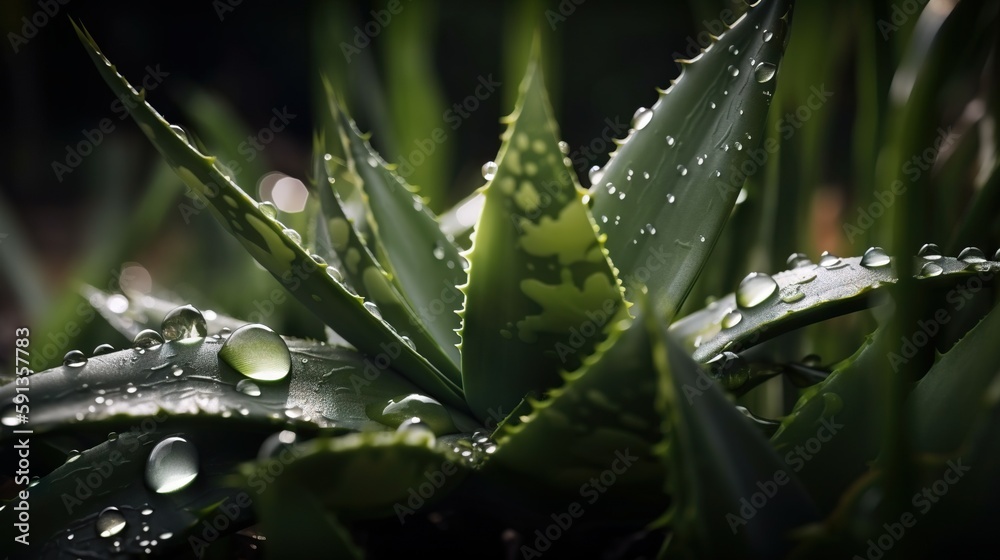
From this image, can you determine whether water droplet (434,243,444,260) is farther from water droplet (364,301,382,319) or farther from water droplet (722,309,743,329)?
water droplet (722,309,743,329)

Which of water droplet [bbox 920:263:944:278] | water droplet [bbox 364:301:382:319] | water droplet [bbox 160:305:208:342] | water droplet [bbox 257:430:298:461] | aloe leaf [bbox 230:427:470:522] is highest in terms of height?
water droplet [bbox 160:305:208:342]

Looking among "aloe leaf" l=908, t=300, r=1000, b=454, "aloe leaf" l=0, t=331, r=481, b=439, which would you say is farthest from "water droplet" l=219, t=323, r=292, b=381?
"aloe leaf" l=908, t=300, r=1000, b=454

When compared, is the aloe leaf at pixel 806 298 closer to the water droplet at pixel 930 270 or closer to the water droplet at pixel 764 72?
the water droplet at pixel 930 270

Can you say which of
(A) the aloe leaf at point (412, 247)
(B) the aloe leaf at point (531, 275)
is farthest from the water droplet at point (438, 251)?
(B) the aloe leaf at point (531, 275)

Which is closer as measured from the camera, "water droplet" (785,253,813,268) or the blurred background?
"water droplet" (785,253,813,268)

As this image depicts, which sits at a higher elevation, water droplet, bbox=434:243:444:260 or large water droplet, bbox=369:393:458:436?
water droplet, bbox=434:243:444:260

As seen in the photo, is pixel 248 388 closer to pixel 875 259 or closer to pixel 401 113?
pixel 875 259

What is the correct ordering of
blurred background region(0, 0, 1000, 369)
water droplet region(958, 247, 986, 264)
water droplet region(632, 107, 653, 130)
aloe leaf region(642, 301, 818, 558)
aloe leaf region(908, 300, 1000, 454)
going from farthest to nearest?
blurred background region(0, 0, 1000, 369), water droplet region(632, 107, 653, 130), water droplet region(958, 247, 986, 264), aloe leaf region(908, 300, 1000, 454), aloe leaf region(642, 301, 818, 558)
